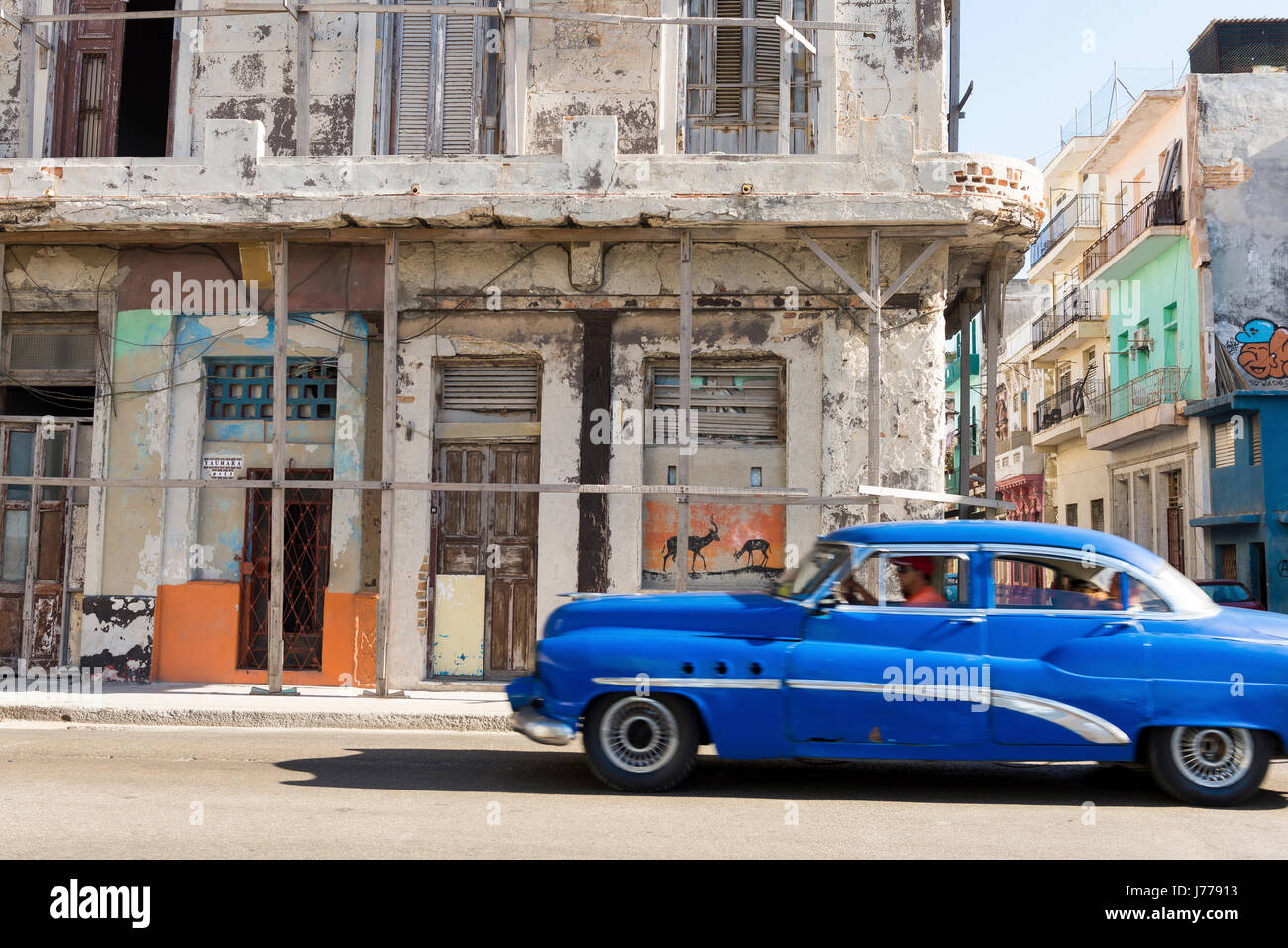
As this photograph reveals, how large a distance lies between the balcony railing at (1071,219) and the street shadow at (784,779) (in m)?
28.2

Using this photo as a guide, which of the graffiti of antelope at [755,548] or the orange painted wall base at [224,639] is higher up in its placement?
the graffiti of antelope at [755,548]

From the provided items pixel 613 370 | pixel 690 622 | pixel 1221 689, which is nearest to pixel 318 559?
pixel 613 370

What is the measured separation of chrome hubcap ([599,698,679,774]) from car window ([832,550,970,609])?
1.19 m

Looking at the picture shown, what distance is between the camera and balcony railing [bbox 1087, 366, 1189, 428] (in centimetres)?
2612

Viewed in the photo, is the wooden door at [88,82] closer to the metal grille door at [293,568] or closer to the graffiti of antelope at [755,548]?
the metal grille door at [293,568]

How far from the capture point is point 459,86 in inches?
517

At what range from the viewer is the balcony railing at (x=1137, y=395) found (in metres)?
26.1

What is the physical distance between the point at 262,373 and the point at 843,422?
5879 millimetres

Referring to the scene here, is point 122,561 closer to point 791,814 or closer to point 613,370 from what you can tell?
point 613,370

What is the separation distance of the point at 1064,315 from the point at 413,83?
83.1 ft

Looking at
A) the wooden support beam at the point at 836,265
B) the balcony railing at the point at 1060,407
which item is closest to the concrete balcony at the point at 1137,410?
the balcony railing at the point at 1060,407

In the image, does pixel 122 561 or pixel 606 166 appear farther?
pixel 122 561

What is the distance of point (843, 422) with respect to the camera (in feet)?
38.8

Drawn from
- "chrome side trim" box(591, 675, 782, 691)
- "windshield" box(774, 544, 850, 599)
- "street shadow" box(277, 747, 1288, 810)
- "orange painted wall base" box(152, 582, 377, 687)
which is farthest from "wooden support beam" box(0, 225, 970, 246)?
"chrome side trim" box(591, 675, 782, 691)
